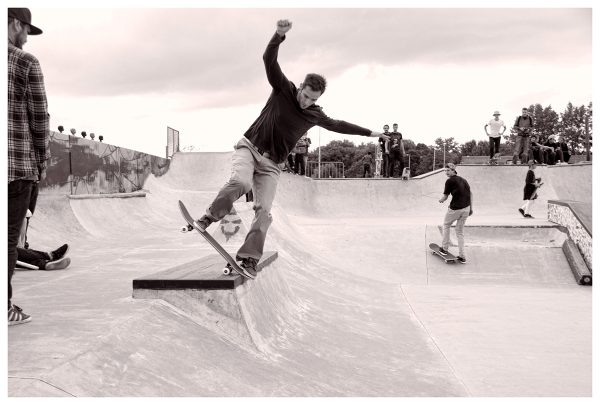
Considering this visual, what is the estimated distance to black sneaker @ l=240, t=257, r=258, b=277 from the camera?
4.45 m

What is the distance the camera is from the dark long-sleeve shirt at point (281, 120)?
169 inches

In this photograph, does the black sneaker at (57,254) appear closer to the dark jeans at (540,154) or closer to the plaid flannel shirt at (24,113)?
the plaid flannel shirt at (24,113)

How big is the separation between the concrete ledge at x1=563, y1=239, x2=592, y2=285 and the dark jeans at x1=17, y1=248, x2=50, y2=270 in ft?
27.7

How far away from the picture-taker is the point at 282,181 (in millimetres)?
17344

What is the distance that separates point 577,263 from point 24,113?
9.51 m

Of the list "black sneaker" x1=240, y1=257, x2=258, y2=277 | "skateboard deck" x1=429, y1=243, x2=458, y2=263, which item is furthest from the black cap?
"skateboard deck" x1=429, y1=243, x2=458, y2=263

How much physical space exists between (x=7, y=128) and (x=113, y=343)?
1383 mm

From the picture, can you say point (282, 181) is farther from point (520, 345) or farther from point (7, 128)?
point (7, 128)

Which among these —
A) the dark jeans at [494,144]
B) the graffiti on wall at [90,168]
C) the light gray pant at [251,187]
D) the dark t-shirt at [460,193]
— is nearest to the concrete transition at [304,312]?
the light gray pant at [251,187]

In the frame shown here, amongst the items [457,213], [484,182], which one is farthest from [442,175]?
[457,213]

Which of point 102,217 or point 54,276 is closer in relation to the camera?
point 54,276

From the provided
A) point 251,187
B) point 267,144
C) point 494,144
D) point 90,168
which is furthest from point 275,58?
point 494,144

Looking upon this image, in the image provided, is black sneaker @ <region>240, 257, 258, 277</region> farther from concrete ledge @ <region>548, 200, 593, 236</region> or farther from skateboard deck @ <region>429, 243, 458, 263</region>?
concrete ledge @ <region>548, 200, 593, 236</region>

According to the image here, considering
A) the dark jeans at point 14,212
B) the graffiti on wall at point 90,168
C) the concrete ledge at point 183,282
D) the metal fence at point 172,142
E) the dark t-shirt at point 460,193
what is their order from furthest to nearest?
the metal fence at point 172,142
the graffiti on wall at point 90,168
the dark t-shirt at point 460,193
the concrete ledge at point 183,282
the dark jeans at point 14,212
